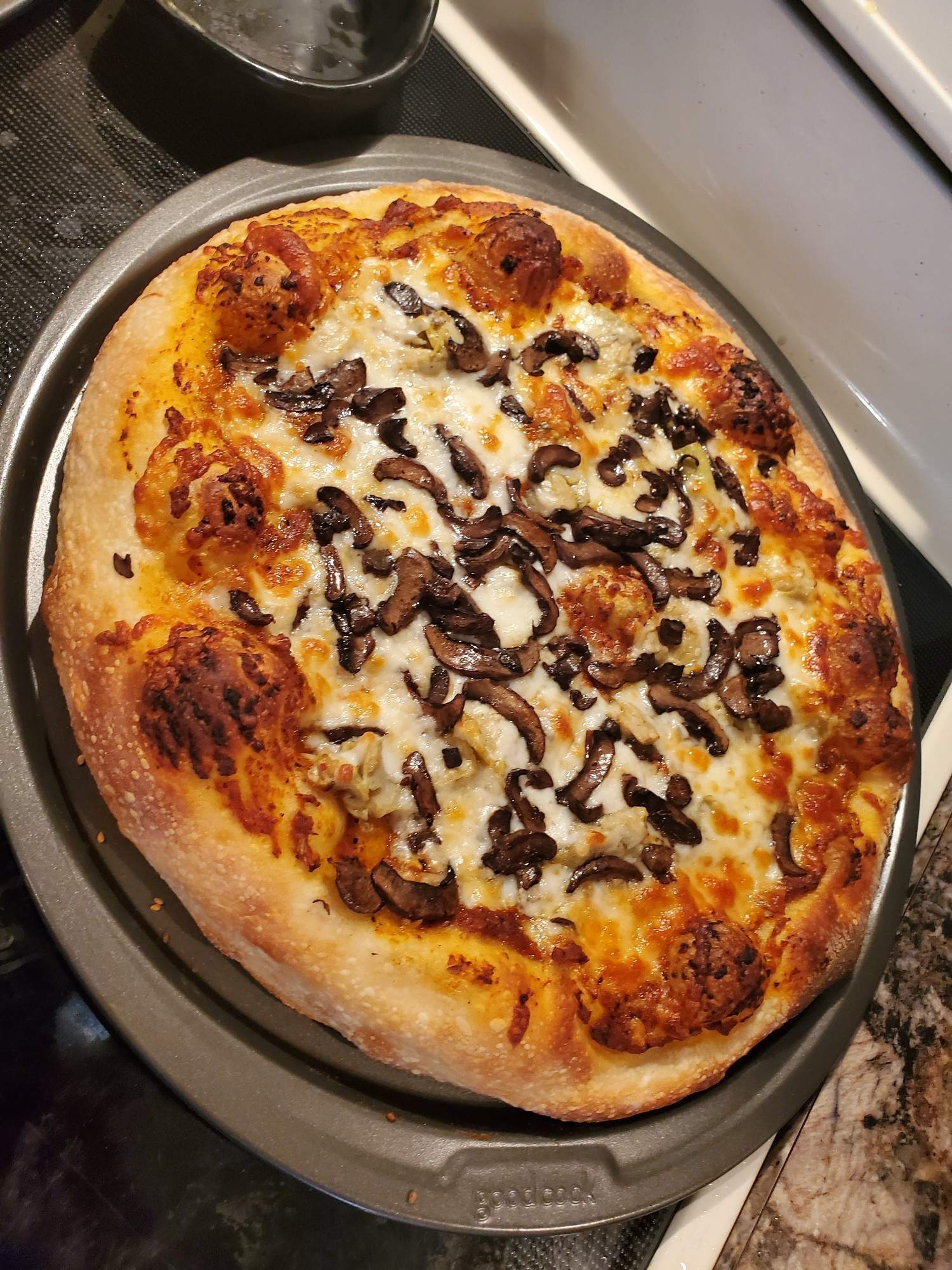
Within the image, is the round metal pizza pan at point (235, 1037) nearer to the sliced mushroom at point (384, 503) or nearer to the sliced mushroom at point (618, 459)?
the sliced mushroom at point (384, 503)

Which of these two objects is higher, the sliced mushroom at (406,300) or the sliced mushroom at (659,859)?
the sliced mushroom at (406,300)

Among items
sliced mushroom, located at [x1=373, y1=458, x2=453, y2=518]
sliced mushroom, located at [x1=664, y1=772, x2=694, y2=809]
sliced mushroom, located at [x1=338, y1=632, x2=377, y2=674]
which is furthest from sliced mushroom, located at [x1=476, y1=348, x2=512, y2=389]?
sliced mushroom, located at [x1=664, y1=772, x2=694, y2=809]

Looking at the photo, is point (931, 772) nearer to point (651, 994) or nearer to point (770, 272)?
point (651, 994)

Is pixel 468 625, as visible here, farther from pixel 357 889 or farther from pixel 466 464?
pixel 357 889

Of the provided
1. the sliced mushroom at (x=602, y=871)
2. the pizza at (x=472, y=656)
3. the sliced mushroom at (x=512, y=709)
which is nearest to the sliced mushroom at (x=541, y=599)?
the pizza at (x=472, y=656)

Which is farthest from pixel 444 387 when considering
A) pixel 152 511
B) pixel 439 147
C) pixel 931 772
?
pixel 931 772

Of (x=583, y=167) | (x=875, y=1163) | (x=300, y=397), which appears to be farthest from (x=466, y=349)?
(x=875, y=1163)

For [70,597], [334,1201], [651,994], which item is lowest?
[334,1201]
